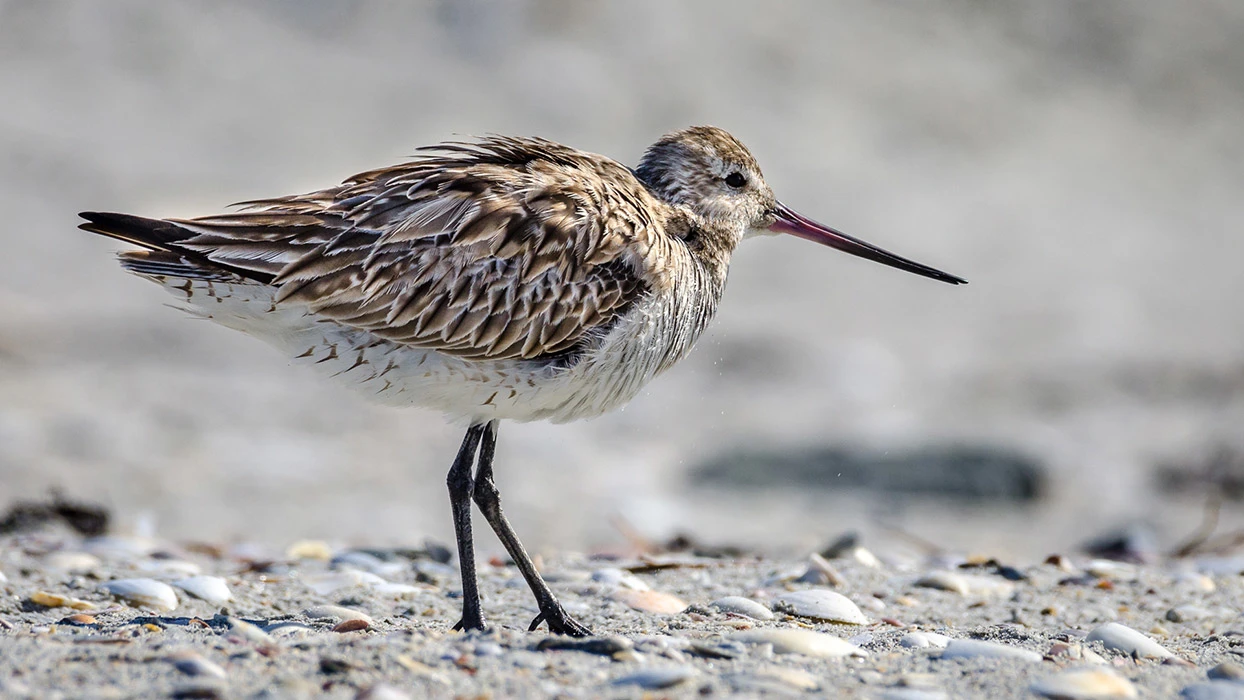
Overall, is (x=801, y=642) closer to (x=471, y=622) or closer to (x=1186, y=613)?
(x=471, y=622)

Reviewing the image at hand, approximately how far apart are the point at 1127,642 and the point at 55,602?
3926 millimetres

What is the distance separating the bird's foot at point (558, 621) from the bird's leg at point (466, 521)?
23 centimetres

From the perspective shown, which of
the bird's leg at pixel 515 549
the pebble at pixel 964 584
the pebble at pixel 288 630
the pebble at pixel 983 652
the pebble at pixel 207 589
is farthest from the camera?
the pebble at pixel 964 584

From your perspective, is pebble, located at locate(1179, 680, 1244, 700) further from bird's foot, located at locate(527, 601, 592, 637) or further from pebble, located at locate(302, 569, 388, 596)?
pebble, located at locate(302, 569, 388, 596)

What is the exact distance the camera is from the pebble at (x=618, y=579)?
19.6 feet

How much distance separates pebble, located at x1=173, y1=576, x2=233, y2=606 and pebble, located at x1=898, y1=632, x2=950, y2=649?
2646 millimetres

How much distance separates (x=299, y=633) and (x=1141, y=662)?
2767mm

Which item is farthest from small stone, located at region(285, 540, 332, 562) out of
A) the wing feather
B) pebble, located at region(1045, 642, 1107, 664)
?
pebble, located at region(1045, 642, 1107, 664)

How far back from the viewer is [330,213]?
17.2 feet

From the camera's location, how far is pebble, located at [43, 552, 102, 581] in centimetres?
598

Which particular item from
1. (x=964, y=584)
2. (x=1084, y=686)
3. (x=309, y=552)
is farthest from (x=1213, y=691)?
(x=309, y=552)

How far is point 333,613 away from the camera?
5.27 meters

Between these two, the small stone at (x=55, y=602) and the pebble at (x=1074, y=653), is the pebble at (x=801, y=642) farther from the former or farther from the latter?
the small stone at (x=55, y=602)

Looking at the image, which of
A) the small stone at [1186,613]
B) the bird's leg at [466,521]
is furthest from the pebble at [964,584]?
the bird's leg at [466,521]
